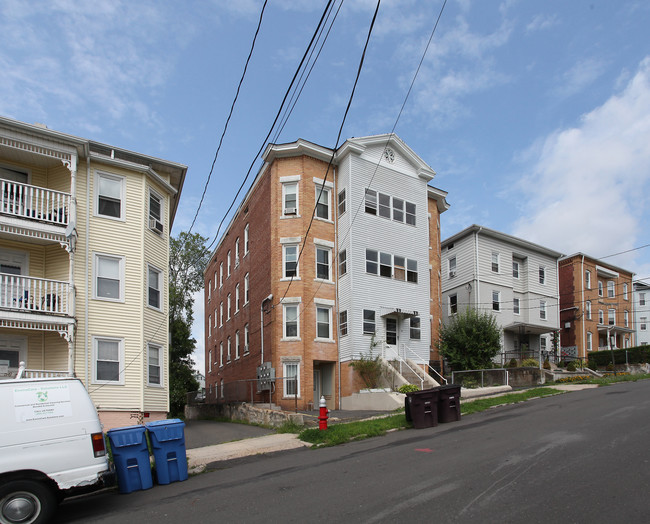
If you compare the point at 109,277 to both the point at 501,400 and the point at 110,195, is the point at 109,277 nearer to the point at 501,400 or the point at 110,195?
the point at 110,195

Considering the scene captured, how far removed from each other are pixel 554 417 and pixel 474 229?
2197 cm

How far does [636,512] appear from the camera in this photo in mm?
6746

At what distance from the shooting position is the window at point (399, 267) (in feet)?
89.7

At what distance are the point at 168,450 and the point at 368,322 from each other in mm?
15760

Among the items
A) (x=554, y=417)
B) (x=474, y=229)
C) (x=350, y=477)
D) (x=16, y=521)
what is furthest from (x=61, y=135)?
(x=474, y=229)

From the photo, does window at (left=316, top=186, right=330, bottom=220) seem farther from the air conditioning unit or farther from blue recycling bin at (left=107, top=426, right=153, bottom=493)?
blue recycling bin at (left=107, top=426, right=153, bottom=493)

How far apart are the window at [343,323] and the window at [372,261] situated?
233 centimetres

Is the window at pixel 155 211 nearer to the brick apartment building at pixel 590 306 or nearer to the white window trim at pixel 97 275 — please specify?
the white window trim at pixel 97 275

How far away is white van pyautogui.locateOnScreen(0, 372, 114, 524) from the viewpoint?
8.09 metres

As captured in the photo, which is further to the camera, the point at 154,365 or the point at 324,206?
the point at 324,206

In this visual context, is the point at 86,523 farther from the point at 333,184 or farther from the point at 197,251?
the point at 197,251

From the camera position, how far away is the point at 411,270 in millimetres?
27906

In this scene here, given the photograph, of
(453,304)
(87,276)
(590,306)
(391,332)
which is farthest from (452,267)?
(87,276)

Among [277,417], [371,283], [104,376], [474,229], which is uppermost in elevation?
[474,229]
